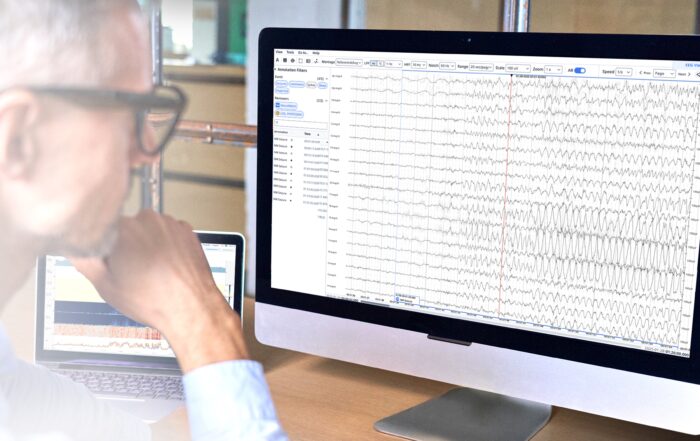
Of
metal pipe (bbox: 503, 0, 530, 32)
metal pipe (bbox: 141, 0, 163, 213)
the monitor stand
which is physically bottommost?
the monitor stand

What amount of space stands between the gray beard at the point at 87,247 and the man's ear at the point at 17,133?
0.08 ft

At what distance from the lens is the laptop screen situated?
0.40 metres

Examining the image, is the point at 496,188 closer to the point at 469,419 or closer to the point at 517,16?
the point at 469,419

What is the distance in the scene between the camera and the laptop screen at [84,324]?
0.40 meters

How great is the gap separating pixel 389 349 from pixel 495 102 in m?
0.26

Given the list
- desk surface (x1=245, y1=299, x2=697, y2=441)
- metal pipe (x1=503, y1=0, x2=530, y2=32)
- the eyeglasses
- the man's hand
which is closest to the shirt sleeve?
the man's hand

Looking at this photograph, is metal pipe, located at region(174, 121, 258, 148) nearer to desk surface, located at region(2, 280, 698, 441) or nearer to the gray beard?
the gray beard


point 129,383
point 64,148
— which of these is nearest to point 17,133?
point 64,148

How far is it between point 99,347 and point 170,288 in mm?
100

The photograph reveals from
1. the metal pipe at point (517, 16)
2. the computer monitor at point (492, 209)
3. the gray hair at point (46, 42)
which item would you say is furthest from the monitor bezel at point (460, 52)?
the gray hair at point (46, 42)

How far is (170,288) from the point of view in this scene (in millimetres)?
378

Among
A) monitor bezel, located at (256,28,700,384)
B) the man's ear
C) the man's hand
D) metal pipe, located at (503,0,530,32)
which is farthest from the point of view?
metal pipe, located at (503,0,530,32)

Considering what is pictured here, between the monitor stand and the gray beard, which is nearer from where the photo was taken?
the gray beard

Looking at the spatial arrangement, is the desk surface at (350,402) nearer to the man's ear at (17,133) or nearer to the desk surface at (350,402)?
the desk surface at (350,402)
